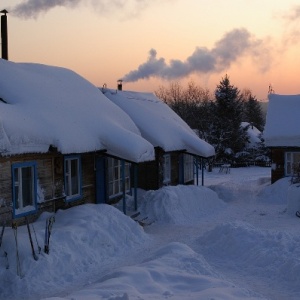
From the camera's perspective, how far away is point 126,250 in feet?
39.0

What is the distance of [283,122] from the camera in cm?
2512

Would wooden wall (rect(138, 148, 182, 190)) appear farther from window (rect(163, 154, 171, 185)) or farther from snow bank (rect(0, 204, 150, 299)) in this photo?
snow bank (rect(0, 204, 150, 299))

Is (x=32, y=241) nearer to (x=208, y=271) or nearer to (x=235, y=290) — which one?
(x=208, y=271)

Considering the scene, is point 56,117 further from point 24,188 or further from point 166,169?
point 166,169

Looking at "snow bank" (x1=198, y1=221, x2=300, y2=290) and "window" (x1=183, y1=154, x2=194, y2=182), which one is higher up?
"window" (x1=183, y1=154, x2=194, y2=182)

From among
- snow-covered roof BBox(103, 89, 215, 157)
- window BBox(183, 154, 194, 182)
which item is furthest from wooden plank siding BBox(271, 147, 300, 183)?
window BBox(183, 154, 194, 182)

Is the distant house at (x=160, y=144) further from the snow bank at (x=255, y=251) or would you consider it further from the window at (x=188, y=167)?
the snow bank at (x=255, y=251)

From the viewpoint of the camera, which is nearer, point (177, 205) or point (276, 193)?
point (177, 205)

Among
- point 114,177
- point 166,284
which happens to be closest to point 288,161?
point 114,177

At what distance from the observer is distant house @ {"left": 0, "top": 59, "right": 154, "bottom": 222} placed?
11.3 meters

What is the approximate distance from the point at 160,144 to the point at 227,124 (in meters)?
23.6

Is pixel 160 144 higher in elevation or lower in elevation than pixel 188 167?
higher

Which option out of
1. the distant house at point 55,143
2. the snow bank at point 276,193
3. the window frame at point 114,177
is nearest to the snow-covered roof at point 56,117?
the distant house at point 55,143

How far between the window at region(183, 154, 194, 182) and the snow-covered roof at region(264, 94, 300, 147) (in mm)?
3986
